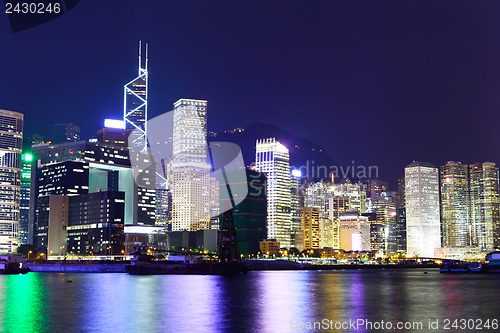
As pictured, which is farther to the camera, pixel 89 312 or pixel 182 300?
pixel 182 300

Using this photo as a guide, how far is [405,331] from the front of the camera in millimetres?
41375

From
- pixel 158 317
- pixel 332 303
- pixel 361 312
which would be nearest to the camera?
pixel 158 317

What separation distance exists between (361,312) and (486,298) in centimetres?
2489

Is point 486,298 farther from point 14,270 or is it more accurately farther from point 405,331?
point 14,270

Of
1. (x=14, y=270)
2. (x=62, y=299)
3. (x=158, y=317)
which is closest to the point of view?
(x=158, y=317)

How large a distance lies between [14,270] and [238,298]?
352ft

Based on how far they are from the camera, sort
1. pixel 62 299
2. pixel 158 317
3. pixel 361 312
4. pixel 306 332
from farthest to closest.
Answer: pixel 62 299, pixel 361 312, pixel 158 317, pixel 306 332

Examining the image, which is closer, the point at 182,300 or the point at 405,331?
the point at 405,331

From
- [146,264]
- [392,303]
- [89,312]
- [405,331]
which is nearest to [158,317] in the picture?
[89,312]

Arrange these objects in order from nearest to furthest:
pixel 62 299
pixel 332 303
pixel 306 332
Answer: pixel 306 332
pixel 332 303
pixel 62 299

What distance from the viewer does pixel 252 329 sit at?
43219 millimetres

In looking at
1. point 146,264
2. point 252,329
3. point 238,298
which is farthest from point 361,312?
point 146,264

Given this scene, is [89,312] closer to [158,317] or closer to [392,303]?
[158,317]

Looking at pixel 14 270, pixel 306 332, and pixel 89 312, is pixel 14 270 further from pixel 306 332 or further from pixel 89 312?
pixel 306 332
